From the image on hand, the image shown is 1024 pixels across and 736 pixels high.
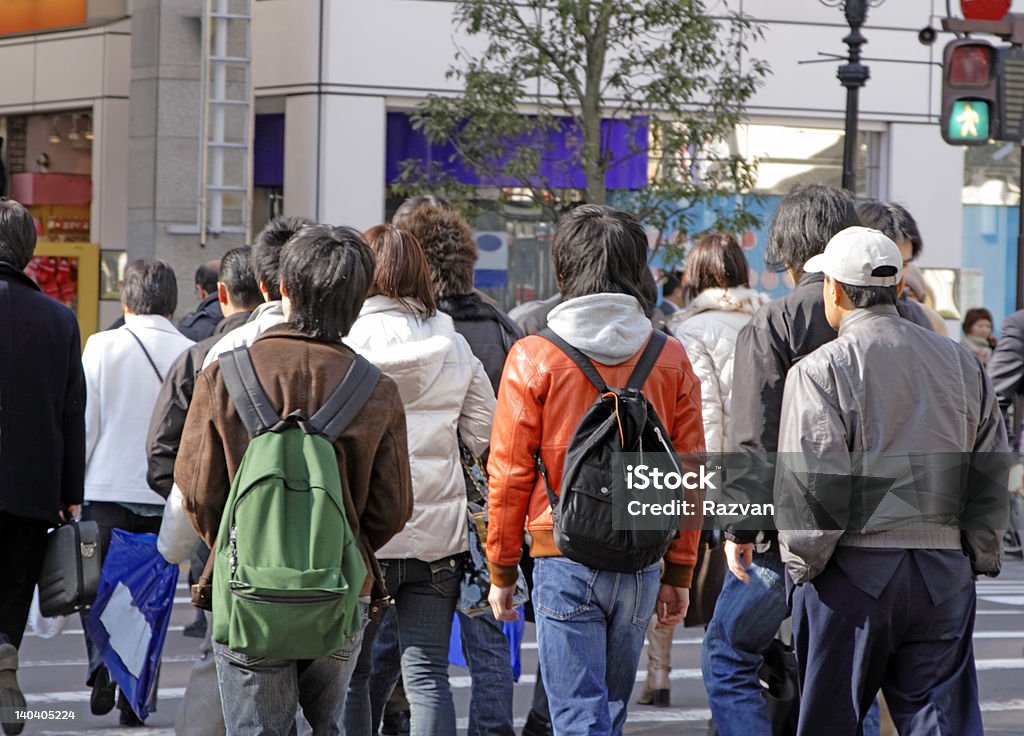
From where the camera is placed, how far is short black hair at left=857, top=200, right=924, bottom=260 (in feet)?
20.6

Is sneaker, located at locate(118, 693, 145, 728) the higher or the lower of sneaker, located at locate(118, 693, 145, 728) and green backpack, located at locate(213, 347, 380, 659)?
the lower

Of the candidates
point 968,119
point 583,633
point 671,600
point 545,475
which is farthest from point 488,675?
point 968,119

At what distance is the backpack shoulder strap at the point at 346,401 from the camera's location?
4141mm

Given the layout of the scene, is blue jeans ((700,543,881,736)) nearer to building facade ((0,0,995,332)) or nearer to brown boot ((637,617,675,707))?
brown boot ((637,617,675,707))

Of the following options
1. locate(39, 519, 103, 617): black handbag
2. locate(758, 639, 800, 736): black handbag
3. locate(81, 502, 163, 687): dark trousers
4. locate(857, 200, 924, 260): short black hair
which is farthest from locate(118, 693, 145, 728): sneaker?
locate(857, 200, 924, 260): short black hair

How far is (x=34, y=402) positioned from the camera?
5.98 metres

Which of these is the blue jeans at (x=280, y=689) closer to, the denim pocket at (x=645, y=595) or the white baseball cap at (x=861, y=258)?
the denim pocket at (x=645, y=595)

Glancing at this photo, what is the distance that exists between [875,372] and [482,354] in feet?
6.94

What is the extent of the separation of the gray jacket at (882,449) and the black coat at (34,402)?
287 cm

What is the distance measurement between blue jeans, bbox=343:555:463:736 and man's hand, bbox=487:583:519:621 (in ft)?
1.70

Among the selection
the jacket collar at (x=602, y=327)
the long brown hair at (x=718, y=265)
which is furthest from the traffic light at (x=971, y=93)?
the jacket collar at (x=602, y=327)

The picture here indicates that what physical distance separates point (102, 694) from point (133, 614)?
2.44 feet

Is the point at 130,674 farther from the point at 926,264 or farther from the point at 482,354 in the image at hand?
the point at 926,264

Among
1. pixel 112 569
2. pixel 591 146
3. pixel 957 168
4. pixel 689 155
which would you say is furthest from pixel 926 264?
pixel 112 569
